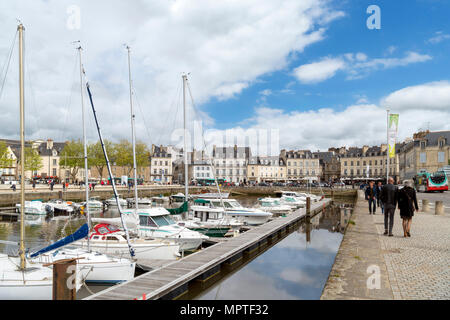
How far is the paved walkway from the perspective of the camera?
7.41 meters

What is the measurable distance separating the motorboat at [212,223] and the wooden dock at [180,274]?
3.77 m

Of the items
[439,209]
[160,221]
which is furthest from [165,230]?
[439,209]

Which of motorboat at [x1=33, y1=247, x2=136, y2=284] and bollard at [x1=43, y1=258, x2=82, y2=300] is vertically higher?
bollard at [x1=43, y1=258, x2=82, y2=300]

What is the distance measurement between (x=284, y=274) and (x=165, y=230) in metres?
7.51

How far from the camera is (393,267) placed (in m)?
9.23

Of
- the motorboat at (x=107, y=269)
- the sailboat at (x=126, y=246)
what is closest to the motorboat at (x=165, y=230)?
the sailboat at (x=126, y=246)

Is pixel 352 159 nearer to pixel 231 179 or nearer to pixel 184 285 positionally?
pixel 231 179

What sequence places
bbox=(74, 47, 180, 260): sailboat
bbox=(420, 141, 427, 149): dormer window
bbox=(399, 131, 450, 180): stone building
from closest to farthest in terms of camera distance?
bbox=(74, 47, 180, 260): sailboat
bbox=(399, 131, 450, 180): stone building
bbox=(420, 141, 427, 149): dormer window

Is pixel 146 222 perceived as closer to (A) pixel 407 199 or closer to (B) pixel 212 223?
(B) pixel 212 223

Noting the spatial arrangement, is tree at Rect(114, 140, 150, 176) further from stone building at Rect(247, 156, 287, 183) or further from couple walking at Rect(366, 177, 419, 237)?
couple walking at Rect(366, 177, 419, 237)

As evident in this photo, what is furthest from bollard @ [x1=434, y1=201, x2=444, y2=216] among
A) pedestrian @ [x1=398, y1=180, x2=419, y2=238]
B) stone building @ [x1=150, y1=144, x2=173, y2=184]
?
stone building @ [x1=150, y1=144, x2=173, y2=184]

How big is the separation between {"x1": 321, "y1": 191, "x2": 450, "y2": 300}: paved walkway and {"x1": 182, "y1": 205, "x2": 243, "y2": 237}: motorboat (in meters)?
9.57

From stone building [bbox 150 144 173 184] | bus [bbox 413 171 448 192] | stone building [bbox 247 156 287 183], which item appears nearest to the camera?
bus [bbox 413 171 448 192]

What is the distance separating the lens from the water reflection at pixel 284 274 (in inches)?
453
